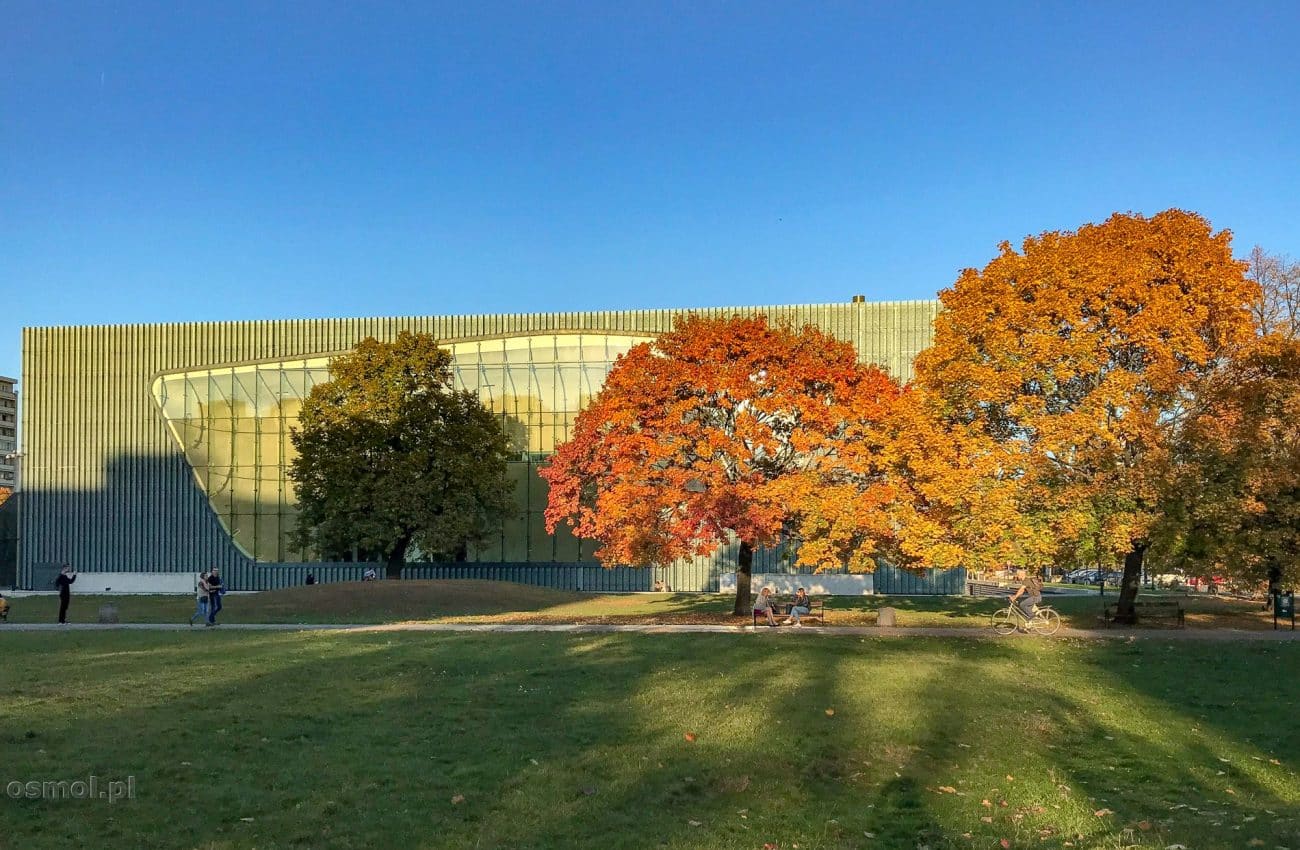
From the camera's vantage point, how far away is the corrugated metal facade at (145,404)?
55688mm

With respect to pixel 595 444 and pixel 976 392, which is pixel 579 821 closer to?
pixel 976 392

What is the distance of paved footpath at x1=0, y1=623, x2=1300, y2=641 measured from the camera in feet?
79.6

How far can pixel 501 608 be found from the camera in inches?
1473

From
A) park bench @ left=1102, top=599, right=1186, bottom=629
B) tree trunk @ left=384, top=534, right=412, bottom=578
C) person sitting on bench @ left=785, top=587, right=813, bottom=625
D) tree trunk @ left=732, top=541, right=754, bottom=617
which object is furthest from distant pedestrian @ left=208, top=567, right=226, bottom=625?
park bench @ left=1102, top=599, right=1186, bottom=629

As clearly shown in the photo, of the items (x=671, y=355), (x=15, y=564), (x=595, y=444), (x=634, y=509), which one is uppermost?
(x=671, y=355)

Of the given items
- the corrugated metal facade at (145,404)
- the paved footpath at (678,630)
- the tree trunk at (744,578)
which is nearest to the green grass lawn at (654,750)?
the paved footpath at (678,630)

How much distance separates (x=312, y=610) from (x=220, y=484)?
23283 millimetres

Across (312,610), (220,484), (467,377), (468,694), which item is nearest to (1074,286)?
(468,694)

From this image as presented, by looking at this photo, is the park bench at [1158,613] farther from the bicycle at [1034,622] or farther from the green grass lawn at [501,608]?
the bicycle at [1034,622]

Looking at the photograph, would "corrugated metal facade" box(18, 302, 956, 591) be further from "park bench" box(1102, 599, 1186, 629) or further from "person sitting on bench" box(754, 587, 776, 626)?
"person sitting on bench" box(754, 587, 776, 626)

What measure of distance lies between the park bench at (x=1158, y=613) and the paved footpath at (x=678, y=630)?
141 cm

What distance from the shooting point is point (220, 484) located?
55688 mm

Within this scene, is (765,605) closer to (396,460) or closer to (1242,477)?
(1242,477)

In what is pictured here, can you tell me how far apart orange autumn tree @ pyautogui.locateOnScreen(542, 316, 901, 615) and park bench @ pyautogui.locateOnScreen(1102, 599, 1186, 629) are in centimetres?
743
